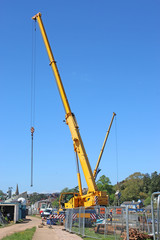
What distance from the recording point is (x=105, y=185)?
7800cm

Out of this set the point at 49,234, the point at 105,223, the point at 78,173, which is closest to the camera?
the point at 105,223

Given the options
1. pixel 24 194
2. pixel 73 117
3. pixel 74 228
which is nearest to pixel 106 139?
pixel 73 117

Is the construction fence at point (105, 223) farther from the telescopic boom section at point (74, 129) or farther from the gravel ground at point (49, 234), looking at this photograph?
the telescopic boom section at point (74, 129)

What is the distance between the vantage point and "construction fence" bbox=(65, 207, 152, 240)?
589 inches

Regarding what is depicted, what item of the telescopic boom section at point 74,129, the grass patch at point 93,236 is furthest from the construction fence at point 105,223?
the telescopic boom section at point 74,129

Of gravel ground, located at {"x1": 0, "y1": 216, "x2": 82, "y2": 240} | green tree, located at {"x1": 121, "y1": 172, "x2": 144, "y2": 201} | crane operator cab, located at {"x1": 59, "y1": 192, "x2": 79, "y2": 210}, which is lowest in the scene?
green tree, located at {"x1": 121, "y1": 172, "x2": 144, "y2": 201}

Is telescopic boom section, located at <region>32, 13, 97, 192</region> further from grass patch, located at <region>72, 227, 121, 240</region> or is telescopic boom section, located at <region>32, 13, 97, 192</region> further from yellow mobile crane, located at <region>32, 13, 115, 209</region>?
grass patch, located at <region>72, 227, 121, 240</region>

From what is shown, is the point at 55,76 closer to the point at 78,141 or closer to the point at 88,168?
the point at 78,141

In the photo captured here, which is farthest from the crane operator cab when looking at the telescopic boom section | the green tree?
the green tree

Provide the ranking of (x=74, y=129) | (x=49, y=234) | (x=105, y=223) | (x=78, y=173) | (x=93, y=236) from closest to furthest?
(x=105, y=223), (x=93, y=236), (x=49, y=234), (x=74, y=129), (x=78, y=173)

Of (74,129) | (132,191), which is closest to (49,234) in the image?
(74,129)

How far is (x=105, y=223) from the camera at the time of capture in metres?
15.6

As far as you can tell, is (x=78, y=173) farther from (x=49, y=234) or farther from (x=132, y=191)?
(x=132, y=191)

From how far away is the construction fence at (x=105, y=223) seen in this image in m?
15.0
